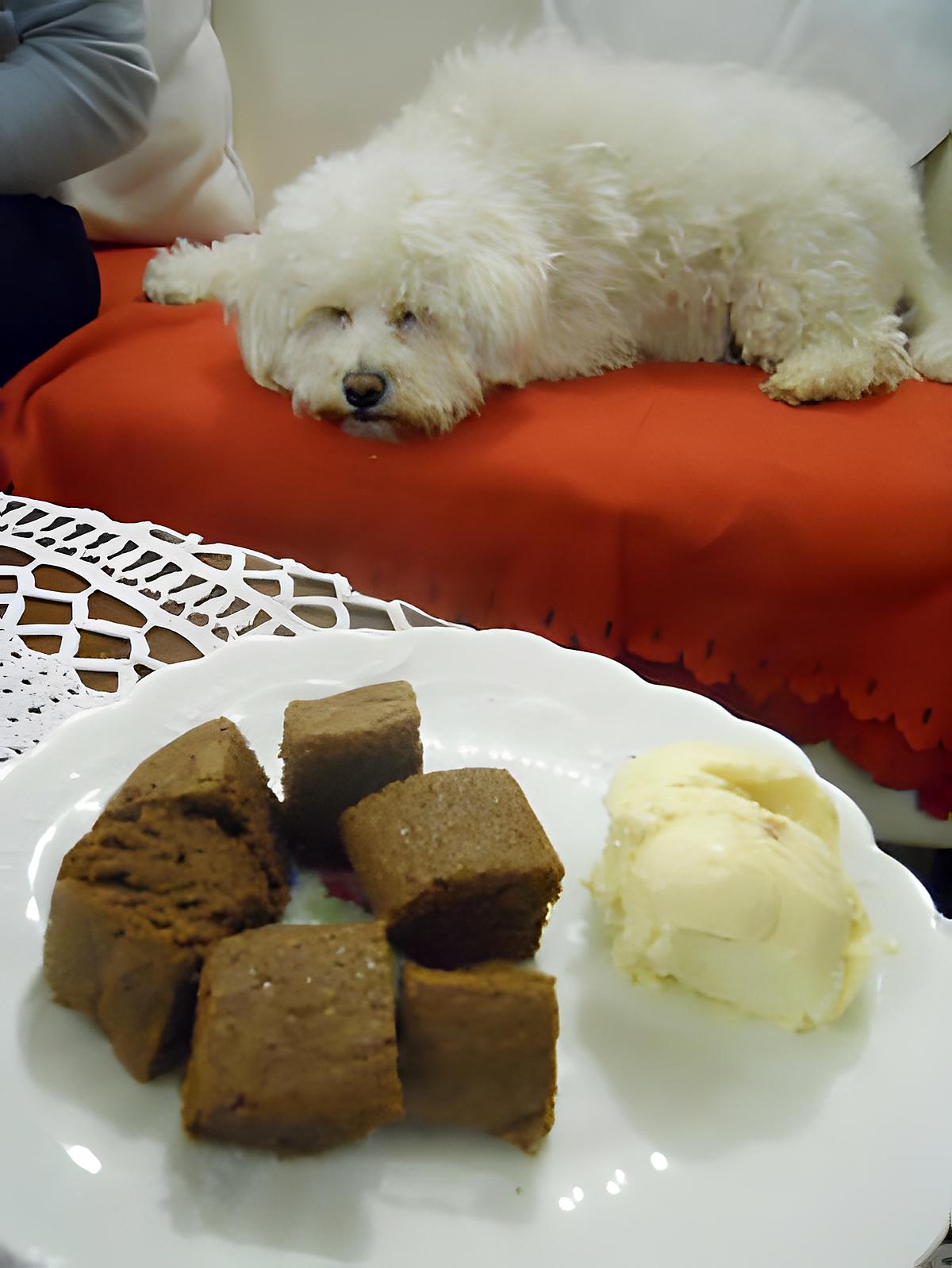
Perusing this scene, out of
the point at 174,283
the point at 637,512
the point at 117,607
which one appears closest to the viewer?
the point at 117,607

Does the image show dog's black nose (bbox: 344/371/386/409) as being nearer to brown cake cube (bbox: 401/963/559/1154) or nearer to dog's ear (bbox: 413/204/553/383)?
dog's ear (bbox: 413/204/553/383)

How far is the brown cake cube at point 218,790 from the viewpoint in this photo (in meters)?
0.56

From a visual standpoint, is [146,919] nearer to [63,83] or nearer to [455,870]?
[455,870]

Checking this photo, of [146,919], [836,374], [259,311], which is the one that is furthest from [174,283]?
[146,919]

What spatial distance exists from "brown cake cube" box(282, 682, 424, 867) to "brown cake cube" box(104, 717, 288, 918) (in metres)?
0.02

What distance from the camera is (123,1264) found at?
0.43 meters

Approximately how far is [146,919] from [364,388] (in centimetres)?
92

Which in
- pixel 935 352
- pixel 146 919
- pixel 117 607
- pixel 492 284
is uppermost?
pixel 935 352

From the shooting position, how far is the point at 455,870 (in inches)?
21.9

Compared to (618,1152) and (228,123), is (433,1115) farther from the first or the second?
(228,123)

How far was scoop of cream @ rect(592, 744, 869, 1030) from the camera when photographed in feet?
1.80

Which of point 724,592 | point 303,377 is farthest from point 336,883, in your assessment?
point 303,377

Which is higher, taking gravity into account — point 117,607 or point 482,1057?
point 482,1057

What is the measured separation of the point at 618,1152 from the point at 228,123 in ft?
7.23
